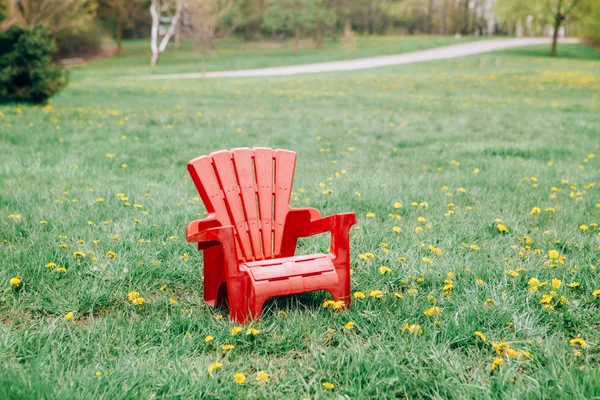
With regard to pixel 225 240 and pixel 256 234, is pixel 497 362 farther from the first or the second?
pixel 256 234

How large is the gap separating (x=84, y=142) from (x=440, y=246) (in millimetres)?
6188

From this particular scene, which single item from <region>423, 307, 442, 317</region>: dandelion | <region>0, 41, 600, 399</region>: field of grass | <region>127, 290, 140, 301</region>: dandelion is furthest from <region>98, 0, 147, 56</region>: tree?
<region>423, 307, 442, 317</region>: dandelion

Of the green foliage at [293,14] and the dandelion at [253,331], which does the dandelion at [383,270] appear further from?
the green foliage at [293,14]

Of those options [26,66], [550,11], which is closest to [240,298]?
[26,66]

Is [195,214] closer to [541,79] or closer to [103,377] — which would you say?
[103,377]

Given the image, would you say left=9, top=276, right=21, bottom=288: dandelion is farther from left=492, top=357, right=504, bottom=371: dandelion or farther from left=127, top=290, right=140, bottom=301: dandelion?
left=492, top=357, right=504, bottom=371: dandelion

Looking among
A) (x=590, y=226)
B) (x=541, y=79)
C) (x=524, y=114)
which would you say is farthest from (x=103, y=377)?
(x=541, y=79)

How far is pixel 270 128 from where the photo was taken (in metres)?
10.4

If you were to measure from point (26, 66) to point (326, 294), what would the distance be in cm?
1111

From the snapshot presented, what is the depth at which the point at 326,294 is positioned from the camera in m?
3.17

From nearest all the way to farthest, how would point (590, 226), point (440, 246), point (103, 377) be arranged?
point (103, 377), point (440, 246), point (590, 226)

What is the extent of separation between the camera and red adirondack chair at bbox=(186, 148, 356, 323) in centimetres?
275

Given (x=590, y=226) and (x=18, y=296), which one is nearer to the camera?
(x=18, y=296)

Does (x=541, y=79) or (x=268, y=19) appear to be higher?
(x=268, y=19)
